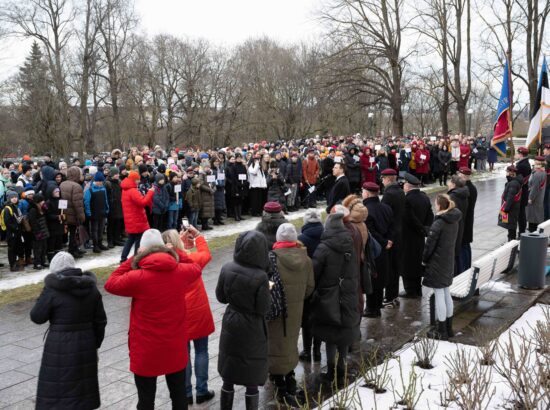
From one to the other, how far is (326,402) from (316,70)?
87.6 ft

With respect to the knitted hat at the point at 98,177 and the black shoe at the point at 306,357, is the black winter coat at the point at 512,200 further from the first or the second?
the knitted hat at the point at 98,177

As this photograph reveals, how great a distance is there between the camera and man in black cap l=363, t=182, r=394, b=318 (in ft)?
25.1

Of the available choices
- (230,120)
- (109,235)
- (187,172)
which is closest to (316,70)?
(230,120)

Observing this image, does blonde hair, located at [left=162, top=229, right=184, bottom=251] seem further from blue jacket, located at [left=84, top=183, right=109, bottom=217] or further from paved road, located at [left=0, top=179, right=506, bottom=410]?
blue jacket, located at [left=84, top=183, right=109, bottom=217]

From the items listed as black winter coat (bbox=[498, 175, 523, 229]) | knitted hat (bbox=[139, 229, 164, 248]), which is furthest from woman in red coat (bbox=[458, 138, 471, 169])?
knitted hat (bbox=[139, 229, 164, 248])

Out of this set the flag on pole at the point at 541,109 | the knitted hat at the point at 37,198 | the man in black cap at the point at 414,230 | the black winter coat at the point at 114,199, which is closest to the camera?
the man in black cap at the point at 414,230

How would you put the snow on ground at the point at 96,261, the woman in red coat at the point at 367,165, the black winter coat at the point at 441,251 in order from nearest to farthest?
the black winter coat at the point at 441,251, the snow on ground at the point at 96,261, the woman in red coat at the point at 367,165

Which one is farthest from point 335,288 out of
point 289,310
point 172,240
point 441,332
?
point 441,332

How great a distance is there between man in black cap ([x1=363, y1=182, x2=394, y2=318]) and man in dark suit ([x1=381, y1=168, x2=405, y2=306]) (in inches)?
8.7

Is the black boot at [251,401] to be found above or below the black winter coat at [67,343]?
below

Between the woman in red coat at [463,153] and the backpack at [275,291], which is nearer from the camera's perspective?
the backpack at [275,291]

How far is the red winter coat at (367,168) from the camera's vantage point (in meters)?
19.1

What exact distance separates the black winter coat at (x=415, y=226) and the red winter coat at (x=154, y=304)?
179 inches

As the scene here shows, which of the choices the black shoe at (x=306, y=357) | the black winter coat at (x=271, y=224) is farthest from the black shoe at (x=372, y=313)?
the black winter coat at (x=271, y=224)
